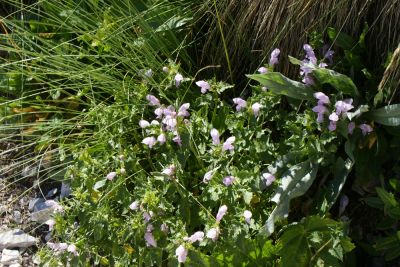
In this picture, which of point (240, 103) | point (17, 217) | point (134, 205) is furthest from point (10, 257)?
point (240, 103)

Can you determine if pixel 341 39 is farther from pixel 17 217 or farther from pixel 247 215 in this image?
pixel 17 217

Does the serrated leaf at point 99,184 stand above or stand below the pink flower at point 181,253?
below

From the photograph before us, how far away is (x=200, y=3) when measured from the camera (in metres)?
2.38

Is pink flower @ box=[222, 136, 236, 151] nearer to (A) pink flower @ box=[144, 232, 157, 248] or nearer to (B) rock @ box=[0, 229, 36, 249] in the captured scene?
(A) pink flower @ box=[144, 232, 157, 248]

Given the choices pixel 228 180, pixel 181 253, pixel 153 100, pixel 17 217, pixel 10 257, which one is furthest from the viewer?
pixel 17 217

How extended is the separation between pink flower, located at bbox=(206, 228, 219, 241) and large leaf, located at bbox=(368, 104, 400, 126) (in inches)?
20.3

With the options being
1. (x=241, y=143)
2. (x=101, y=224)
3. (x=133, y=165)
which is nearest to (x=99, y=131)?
(x=133, y=165)

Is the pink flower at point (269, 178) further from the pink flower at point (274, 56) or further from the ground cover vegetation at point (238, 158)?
the pink flower at point (274, 56)

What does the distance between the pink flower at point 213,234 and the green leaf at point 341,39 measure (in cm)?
63

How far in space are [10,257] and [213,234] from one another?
0.88m

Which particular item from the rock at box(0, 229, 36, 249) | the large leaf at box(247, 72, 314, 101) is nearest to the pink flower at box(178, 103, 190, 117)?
the large leaf at box(247, 72, 314, 101)

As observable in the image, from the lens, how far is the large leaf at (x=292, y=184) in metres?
1.87

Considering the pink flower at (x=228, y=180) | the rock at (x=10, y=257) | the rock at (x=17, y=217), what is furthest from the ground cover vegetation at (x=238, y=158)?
the rock at (x=17, y=217)

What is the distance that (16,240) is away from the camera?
2.40 meters
